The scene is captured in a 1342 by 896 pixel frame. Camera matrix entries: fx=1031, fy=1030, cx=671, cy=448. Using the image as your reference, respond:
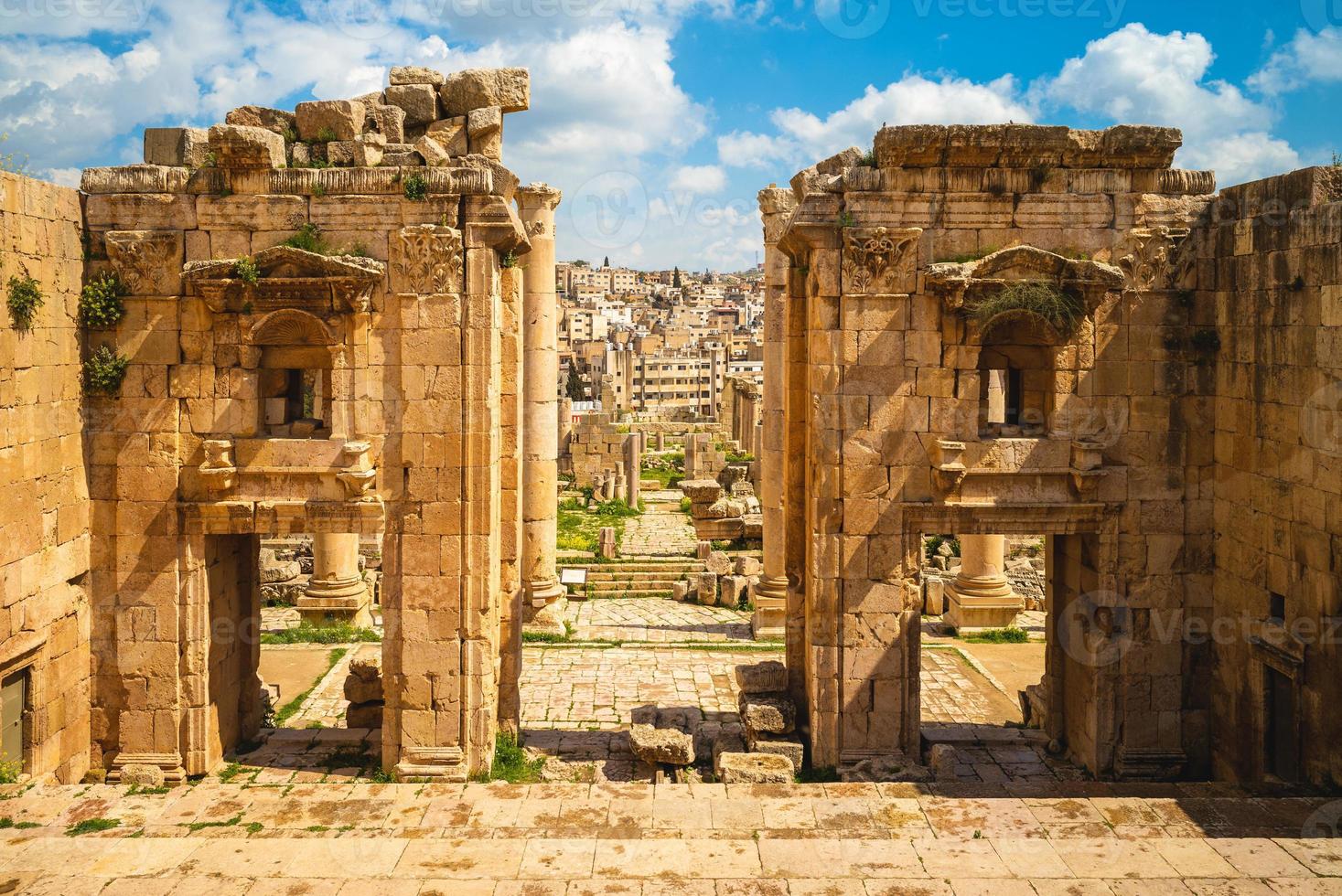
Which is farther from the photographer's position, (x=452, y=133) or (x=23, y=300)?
(x=452, y=133)

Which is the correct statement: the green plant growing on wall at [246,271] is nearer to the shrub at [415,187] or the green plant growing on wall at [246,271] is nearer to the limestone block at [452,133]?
the shrub at [415,187]

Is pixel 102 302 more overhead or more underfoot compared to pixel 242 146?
more underfoot

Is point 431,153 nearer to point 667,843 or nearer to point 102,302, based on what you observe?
point 102,302

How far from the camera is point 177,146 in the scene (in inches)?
467

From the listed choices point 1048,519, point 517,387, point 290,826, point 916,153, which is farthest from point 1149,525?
point 290,826

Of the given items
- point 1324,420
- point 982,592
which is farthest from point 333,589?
point 1324,420

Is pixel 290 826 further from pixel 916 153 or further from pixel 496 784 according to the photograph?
pixel 916 153

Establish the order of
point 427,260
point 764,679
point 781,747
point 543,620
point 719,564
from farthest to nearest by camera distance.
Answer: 1. point 719,564
2. point 543,620
3. point 764,679
4. point 781,747
5. point 427,260

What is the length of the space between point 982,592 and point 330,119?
14.4 m

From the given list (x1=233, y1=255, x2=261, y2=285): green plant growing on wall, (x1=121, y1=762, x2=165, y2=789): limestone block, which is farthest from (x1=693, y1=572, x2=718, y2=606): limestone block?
(x1=233, y1=255, x2=261, y2=285): green plant growing on wall

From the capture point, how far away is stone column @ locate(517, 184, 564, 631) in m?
18.3

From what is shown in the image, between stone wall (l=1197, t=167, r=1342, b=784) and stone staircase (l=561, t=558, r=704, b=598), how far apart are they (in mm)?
14259

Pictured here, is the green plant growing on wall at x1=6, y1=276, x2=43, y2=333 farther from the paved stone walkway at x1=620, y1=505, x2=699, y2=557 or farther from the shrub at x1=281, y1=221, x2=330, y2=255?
the paved stone walkway at x1=620, y1=505, x2=699, y2=557

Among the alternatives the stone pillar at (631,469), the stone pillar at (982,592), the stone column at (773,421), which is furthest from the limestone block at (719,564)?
the stone pillar at (631,469)
